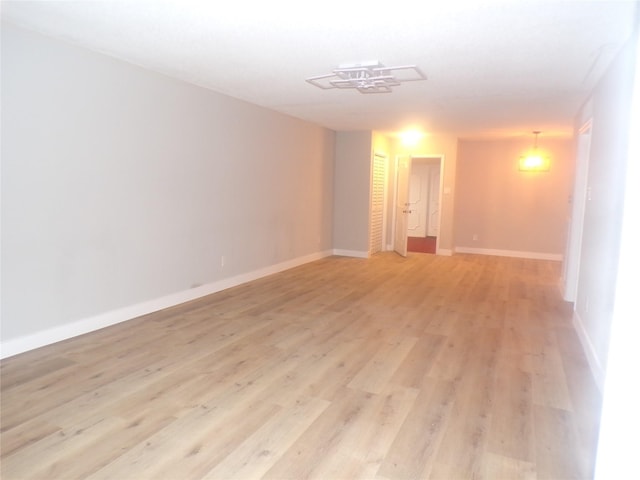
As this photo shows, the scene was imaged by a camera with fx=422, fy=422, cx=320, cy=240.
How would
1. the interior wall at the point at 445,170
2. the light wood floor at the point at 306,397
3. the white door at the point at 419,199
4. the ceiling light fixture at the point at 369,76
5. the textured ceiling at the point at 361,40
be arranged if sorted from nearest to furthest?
the light wood floor at the point at 306,397, the textured ceiling at the point at 361,40, the ceiling light fixture at the point at 369,76, the interior wall at the point at 445,170, the white door at the point at 419,199

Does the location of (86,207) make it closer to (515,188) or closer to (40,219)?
(40,219)

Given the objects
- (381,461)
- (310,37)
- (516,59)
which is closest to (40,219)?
(310,37)

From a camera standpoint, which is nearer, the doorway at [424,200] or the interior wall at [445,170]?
the interior wall at [445,170]

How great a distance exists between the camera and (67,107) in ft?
10.5

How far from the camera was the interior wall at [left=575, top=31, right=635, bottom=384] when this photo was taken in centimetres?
270

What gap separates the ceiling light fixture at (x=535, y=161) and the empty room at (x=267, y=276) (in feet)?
7.19

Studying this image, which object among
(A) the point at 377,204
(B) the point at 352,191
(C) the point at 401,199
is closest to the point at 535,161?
(C) the point at 401,199

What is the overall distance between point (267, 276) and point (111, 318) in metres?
2.47

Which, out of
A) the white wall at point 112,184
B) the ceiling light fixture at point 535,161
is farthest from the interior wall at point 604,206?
the ceiling light fixture at point 535,161

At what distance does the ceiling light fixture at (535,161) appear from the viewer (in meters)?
7.82

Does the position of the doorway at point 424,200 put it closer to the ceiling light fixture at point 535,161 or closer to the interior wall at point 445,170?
the interior wall at point 445,170

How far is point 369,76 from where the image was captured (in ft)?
12.0

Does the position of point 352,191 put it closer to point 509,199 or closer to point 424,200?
point 509,199

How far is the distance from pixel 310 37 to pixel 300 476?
268cm
